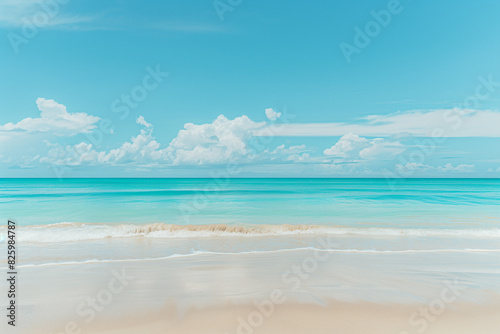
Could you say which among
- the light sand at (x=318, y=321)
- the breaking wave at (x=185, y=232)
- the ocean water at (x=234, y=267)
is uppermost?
→ the light sand at (x=318, y=321)

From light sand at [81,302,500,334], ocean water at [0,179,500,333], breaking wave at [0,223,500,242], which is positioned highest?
light sand at [81,302,500,334]

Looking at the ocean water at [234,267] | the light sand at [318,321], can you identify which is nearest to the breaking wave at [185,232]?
the ocean water at [234,267]

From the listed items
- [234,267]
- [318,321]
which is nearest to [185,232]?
[234,267]

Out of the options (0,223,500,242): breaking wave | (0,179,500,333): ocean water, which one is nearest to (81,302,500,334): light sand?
(0,179,500,333): ocean water

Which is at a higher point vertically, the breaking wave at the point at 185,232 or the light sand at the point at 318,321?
the light sand at the point at 318,321

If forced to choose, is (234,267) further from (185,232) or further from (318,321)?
(185,232)

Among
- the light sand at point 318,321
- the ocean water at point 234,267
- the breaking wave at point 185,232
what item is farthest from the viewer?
the breaking wave at point 185,232

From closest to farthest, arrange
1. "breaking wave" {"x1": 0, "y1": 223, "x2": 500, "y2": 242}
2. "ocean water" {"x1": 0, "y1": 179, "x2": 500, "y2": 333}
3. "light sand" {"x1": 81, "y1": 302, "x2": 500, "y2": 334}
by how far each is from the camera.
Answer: "light sand" {"x1": 81, "y1": 302, "x2": 500, "y2": 334}, "ocean water" {"x1": 0, "y1": 179, "x2": 500, "y2": 333}, "breaking wave" {"x1": 0, "y1": 223, "x2": 500, "y2": 242}

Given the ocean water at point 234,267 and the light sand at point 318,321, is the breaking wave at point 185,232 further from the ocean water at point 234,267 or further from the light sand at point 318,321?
the light sand at point 318,321

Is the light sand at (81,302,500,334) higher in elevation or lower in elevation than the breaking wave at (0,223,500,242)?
higher

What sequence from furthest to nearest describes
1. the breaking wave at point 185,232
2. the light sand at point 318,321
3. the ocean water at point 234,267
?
the breaking wave at point 185,232
the ocean water at point 234,267
the light sand at point 318,321

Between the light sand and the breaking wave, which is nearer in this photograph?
the light sand

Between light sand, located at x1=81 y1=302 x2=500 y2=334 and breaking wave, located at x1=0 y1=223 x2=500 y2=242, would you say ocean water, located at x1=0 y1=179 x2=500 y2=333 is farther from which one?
light sand, located at x1=81 y1=302 x2=500 y2=334

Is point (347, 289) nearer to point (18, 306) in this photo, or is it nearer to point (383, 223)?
point (18, 306)
